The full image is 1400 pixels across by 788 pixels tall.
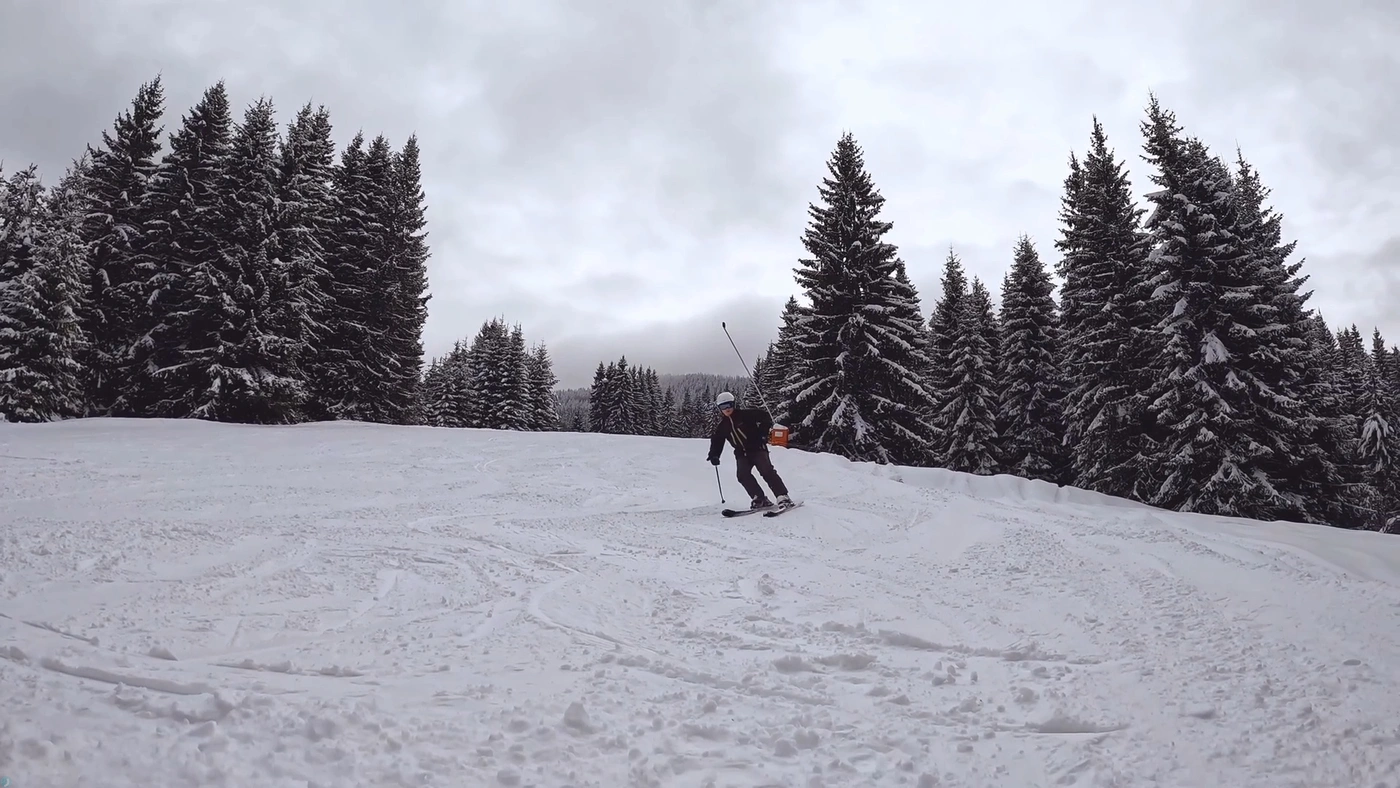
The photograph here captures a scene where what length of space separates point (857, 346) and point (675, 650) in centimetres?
1800

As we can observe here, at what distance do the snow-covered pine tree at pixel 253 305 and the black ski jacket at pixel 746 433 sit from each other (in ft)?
55.5

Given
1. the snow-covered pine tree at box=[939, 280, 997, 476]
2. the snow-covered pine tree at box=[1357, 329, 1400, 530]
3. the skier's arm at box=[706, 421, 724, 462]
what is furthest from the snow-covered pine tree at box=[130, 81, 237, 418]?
the snow-covered pine tree at box=[1357, 329, 1400, 530]

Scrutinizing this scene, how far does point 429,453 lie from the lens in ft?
41.8

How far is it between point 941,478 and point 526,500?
309 inches

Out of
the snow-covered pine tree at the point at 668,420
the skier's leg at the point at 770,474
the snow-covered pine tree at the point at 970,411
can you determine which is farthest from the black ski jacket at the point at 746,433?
the snow-covered pine tree at the point at 668,420

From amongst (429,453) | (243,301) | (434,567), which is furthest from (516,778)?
(243,301)

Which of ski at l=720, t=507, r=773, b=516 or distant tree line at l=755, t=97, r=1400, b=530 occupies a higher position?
distant tree line at l=755, t=97, r=1400, b=530

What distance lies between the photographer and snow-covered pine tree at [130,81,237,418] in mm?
18859

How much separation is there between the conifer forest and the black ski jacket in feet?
15.6

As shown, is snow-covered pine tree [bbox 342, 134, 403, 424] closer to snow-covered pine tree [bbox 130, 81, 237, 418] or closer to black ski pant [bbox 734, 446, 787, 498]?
snow-covered pine tree [bbox 130, 81, 237, 418]

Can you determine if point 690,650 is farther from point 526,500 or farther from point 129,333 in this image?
point 129,333

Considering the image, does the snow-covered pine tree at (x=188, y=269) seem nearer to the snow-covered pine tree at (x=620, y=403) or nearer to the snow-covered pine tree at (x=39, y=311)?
the snow-covered pine tree at (x=39, y=311)

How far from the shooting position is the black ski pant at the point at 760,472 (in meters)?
8.23

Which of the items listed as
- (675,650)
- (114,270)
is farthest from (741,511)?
(114,270)
